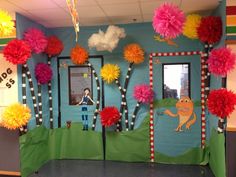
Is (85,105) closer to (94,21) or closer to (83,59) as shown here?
(83,59)

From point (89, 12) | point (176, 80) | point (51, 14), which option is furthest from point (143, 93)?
point (51, 14)

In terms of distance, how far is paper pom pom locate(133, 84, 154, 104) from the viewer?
11.5 feet

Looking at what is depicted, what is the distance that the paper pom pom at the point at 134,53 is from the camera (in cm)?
351

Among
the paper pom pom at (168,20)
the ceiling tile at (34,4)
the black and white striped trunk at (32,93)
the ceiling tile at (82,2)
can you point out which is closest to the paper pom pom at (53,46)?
the black and white striped trunk at (32,93)

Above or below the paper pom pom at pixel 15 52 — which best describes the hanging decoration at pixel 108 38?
above

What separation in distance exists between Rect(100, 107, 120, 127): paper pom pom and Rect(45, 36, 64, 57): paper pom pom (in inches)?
46.5

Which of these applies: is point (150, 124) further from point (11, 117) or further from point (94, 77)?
point (11, 117)

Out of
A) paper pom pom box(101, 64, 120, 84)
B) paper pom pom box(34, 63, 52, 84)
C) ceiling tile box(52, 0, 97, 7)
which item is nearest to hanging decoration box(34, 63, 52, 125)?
paper pom pom box(34, 63, 52, 84)

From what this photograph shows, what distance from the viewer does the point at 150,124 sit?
3.70 meters

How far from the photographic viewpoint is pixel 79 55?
373 centimetres

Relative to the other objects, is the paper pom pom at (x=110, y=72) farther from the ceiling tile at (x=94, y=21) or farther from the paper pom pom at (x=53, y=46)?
the paper pom pom at (x=53, y=46)

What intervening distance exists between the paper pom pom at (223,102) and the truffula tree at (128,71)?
129cm

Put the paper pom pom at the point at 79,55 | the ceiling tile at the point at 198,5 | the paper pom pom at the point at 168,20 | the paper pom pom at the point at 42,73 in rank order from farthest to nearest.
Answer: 1. the paper pom pom at the point at 79,55
2. the paper pom pom at the point at 42,73
3. the ceiling tile at the point at 198,5
4. the paper pom pom at the point at 168,20

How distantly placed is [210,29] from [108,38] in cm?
133
